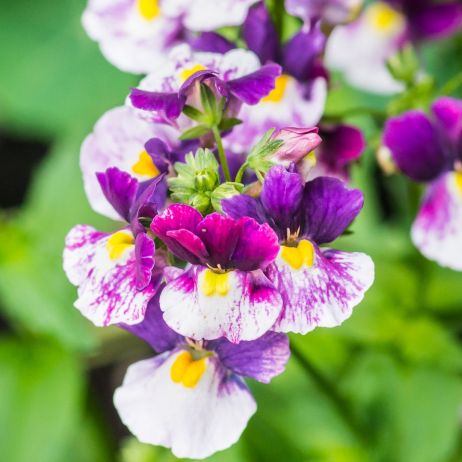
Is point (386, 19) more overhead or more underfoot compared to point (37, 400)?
more overhead

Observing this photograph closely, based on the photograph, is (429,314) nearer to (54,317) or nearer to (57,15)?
(54,317)

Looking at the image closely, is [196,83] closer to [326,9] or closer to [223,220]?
[223,220]

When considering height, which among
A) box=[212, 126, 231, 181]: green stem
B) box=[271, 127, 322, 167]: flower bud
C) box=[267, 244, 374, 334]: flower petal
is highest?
box=[271, 127, 322, 167]: flower bud

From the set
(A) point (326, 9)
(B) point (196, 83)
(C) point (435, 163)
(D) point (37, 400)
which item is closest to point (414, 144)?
(C) point (435, 163)

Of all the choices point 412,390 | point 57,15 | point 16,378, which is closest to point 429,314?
point 412,390

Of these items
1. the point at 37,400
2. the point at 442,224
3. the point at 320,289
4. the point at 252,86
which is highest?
the point at 252,86

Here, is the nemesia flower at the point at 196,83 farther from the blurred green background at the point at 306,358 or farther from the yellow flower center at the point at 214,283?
the blurred green background at the point at 306,358

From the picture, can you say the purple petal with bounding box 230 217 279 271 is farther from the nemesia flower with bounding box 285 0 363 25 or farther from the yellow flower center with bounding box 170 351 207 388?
the nemesia flower with bounding box 285 0 363 25

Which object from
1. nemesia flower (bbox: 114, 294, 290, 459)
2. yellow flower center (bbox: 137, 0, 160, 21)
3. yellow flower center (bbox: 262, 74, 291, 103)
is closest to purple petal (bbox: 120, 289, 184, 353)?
nemesia flower (bbox: 114, 294, 290, 459)
